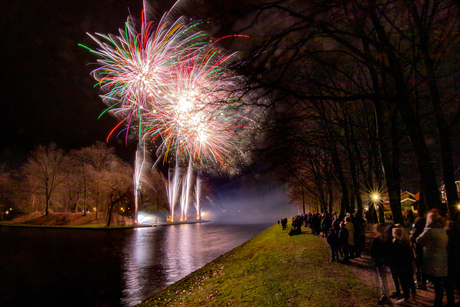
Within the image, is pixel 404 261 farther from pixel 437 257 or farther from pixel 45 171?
pixel 45 171

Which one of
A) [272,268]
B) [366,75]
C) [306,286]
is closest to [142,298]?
[272,268]

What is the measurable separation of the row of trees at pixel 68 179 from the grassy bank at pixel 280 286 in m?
49.4

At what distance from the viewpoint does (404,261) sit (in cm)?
642

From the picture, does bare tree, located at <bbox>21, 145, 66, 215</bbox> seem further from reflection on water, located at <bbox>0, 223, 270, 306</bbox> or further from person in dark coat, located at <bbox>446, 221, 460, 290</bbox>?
person in dark coat, located at <bbox>446, 221, 460, 290</bbox>

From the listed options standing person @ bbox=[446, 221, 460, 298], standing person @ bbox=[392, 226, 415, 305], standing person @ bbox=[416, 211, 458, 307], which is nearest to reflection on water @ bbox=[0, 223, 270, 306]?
standing person @ bbox=[392, 226, 415, 305]

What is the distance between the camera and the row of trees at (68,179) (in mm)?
57906

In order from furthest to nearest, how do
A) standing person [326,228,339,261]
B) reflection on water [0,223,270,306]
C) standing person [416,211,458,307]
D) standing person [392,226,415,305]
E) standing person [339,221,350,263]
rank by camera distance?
1. reflection on water [0,223,270,306]
2. standing person [326,228,339,261]
3. standing person [339,221,350,263]
4. standing person [392,226,415,305]
5. standing person [416,211,458,307]

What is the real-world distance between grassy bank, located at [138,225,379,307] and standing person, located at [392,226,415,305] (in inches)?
28.8

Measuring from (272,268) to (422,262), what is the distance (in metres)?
6.48

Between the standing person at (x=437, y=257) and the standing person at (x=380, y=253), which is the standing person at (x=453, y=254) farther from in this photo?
the standing person at (x=380, y=253)

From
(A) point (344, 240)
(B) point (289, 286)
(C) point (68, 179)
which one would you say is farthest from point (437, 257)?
(C) point (68, 179)

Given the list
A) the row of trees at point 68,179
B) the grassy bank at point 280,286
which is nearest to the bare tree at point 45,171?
the row of trees at point 68,179

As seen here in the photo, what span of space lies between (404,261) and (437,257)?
106 cm

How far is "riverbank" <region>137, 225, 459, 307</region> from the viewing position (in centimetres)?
691
